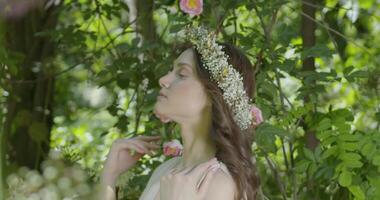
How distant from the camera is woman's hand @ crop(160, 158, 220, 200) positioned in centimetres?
156

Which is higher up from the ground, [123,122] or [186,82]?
[186,82]

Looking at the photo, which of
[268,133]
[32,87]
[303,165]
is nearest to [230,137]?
[268,133]

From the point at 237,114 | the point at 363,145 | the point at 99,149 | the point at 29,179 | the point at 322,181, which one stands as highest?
the point at 29,179

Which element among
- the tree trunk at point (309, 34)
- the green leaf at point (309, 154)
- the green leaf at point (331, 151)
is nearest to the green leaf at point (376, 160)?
the green leaf at point (331, 151)

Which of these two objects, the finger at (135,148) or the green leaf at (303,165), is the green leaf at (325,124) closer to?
the green leaf at (303,165)

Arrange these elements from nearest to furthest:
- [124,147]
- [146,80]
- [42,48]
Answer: [124,147] → [146,80] → [42,48]

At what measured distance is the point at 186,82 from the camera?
5.69 ft

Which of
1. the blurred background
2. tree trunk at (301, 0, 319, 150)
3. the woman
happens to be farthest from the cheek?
tree trunk at (301, 0, 319, 150)

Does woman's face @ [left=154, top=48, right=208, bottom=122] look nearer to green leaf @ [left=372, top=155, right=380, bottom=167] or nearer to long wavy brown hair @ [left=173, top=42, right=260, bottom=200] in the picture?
long wavy brown hair @ [left=173, top=42, right=260, bottom=200]

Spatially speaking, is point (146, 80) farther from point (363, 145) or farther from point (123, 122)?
point (363, 145)

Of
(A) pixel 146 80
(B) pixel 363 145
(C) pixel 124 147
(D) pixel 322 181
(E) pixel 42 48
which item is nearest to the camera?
(C) pixel 124 147

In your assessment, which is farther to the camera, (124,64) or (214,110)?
(124,64)

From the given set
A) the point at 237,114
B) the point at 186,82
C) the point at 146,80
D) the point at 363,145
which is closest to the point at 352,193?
the point at 363,145

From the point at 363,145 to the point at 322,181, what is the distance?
40cm
